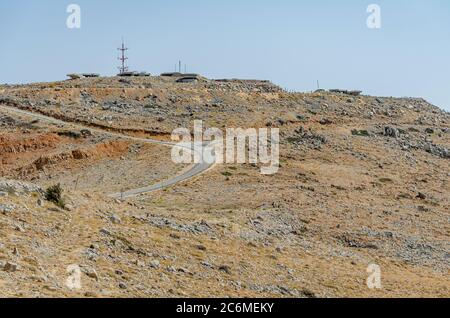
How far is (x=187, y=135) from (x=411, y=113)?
48.2 m

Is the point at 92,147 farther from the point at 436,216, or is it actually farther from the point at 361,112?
the point at 361,112

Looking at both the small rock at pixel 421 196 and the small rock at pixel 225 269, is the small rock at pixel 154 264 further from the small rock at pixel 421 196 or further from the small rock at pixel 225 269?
the small rock at pixel 421 196

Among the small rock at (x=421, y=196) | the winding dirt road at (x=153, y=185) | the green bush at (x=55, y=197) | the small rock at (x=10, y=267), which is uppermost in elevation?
the green bush at (x=55, y=197)

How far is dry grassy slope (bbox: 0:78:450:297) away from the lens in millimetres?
24656

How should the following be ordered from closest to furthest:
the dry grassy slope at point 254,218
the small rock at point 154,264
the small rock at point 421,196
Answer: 1. the dry grassy slope at point 254,218
2. the small rock at point 154,264
3. the small rock at point 421,196
